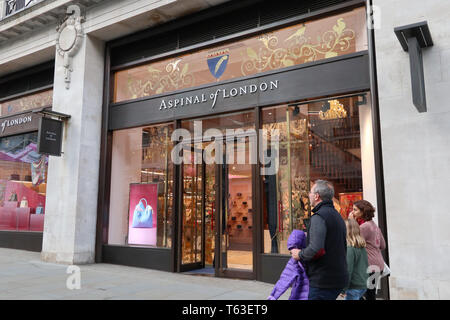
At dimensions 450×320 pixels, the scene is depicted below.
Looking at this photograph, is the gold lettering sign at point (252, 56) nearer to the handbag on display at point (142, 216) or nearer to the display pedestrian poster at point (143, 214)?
the display pedestrian poster at point (143, 214)

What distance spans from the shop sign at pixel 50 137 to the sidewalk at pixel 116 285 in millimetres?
2680

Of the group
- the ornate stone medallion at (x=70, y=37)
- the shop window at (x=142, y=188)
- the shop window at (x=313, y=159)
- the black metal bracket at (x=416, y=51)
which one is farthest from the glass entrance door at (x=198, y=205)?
the black metal bracket at (x=416, y=51)

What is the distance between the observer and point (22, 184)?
1210 centimetres

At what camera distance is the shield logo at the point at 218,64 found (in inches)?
333

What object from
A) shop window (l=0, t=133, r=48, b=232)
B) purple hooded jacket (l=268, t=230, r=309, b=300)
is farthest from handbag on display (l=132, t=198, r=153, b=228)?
purple hooded jacket (l=268, t=230, r=309, b=300)

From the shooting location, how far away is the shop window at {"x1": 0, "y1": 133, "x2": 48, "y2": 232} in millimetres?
11531

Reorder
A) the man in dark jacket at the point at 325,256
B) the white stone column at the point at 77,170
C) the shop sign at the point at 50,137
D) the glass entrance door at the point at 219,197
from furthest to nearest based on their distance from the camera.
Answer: the white stone column at the point at 77,170
the shop sign at the point at 50,137
the glass entrance door at the point at 219,197
the man in dark jacket at the point at 325,256

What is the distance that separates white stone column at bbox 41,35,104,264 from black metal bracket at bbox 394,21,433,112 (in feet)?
24.0

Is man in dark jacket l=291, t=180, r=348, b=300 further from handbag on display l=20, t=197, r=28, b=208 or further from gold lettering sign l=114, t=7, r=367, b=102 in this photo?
handbag on display l=20, t=197, r=28, b=208

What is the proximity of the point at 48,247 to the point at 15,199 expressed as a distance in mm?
3556

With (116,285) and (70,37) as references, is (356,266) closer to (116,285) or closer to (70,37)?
(116,285)

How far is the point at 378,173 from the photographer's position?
6.26 meters
